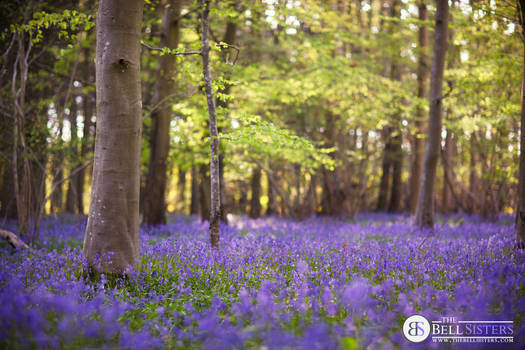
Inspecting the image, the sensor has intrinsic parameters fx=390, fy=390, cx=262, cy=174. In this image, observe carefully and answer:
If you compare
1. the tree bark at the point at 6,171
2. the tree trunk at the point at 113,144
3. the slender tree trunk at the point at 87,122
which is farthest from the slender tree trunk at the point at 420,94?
the tree bark at the point at 6,171

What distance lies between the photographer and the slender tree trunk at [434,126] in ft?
37.0

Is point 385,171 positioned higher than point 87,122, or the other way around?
point 87,122

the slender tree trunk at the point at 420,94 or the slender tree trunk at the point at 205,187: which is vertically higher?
the slender tree trunk at the point at 420,94

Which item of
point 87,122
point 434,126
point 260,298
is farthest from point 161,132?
point 260,298

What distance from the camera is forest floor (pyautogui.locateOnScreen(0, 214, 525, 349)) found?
9.39 feet

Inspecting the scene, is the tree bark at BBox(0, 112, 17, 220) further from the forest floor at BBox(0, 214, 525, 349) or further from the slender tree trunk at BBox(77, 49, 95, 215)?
the forest floor at BBox(0, 214, 525, 349)

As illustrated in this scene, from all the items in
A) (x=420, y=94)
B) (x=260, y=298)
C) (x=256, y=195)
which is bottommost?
(x=260, y=298)

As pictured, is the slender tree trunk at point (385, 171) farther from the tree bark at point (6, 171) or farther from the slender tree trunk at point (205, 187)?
the tree bark at point (6, 171)

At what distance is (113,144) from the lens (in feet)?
16.4

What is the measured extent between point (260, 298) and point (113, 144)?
9.42 ft

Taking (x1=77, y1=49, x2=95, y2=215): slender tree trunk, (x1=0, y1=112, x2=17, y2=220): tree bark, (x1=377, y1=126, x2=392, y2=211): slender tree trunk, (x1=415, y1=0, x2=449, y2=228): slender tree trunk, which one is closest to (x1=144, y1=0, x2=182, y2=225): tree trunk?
(x1=77, y1=49, x2=95, y2=215): slender tree trunk

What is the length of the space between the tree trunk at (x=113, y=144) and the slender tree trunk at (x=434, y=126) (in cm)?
890

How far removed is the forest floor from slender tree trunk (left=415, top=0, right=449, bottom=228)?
15.0ft

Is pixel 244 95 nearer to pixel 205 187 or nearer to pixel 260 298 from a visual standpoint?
pixel 205 187
